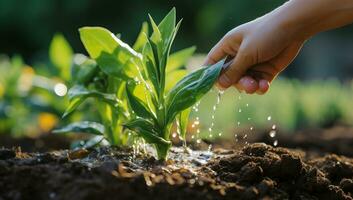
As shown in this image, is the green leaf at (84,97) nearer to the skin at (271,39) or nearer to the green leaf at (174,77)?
the green leaf at (174,77)

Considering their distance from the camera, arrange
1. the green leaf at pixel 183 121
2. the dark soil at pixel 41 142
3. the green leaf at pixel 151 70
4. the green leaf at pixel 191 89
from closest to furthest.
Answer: the green leaf at pixel 191 89
the green leaf at pixel 151 70
the green leaf at pixel 183 121
the dark soil at pixel 41 142

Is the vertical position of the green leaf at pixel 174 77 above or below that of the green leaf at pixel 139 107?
above

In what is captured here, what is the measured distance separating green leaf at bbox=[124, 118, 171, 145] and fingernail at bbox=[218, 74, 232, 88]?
35 cm

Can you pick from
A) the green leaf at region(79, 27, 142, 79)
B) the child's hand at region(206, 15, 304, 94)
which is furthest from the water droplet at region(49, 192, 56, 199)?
the child's hand at region(206, 15, 304, 94)

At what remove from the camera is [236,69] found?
9.40 ft

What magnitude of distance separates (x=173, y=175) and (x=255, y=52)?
0.73 meters

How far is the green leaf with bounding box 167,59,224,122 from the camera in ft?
8.74

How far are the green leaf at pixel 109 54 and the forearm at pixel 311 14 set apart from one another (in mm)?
602

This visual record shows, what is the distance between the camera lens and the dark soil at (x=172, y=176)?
210 centimetres

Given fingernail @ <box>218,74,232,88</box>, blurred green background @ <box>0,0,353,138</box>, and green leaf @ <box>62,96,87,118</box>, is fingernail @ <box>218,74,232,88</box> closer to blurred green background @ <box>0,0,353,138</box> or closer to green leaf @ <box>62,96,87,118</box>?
green leaf @ <box>62,96,87,118</box>

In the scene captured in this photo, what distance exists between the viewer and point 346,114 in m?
7.70

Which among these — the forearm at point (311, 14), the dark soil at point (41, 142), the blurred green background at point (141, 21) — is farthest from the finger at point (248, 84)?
the blurred green background at point (141, 21)

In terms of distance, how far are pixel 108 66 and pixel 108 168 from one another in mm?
895

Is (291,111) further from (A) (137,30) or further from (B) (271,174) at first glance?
(A) (137,30)
